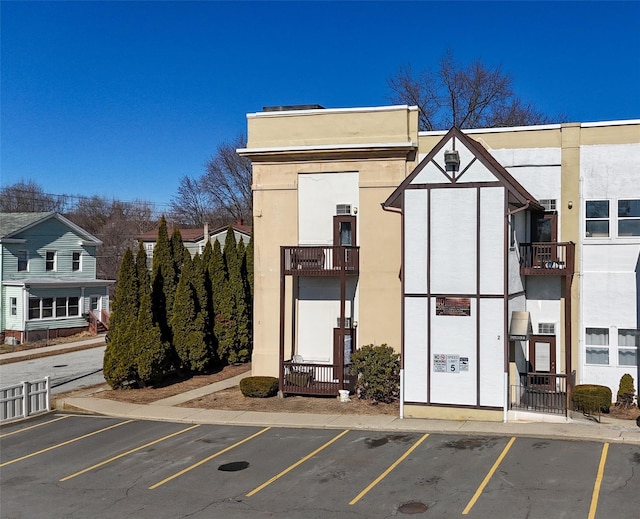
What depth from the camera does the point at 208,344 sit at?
95.8ft

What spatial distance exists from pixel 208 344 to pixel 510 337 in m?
14.6

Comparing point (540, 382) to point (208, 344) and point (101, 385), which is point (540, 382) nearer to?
point (208, 344)

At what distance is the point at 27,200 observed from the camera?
3575 inches

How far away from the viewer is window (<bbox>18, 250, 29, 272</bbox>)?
42938 mm

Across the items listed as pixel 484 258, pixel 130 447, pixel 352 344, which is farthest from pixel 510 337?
pixel 130 447

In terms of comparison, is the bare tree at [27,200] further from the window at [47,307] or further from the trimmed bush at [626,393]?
the trimmed bush at [626,393]

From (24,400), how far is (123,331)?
4719 mm

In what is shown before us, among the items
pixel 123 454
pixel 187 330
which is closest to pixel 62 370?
pixel 187 330

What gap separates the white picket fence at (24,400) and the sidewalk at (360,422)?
0.82 meters

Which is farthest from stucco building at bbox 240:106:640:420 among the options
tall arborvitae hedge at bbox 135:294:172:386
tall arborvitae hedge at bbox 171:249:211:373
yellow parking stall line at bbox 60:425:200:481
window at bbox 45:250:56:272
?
window at bbox 45:250:56:272

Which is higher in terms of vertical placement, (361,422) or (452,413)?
(452,413)

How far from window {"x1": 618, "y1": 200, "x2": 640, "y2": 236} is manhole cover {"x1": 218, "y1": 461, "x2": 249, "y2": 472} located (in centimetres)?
→ 1416

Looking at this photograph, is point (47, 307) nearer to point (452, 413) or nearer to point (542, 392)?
point (452, 413)

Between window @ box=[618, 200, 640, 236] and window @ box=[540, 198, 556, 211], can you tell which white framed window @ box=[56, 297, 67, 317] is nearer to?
window @ box=[540, 198, 556, 211]
